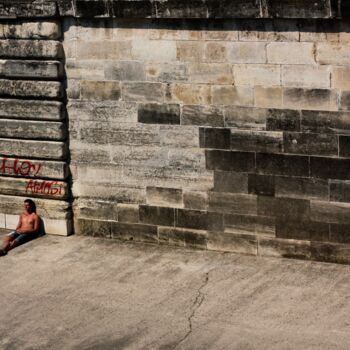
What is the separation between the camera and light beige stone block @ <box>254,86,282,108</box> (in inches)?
588

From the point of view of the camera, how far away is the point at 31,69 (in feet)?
54.6

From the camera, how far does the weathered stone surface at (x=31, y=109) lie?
16.7m

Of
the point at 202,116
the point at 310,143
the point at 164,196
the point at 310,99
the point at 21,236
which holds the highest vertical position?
the point at 310,99

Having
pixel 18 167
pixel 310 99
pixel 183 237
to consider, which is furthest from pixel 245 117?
pixel 18 167

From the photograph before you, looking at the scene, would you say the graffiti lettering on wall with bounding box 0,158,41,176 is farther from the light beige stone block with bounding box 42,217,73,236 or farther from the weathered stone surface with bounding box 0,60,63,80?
the weathered stone surface with bounding box 0,60,63,80

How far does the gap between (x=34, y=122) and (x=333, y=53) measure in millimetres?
5953

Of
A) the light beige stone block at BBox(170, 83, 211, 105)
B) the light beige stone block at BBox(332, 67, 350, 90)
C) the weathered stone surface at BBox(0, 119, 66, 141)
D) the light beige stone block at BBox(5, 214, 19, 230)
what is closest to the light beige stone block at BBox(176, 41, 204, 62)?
the light beige stone block at BBox(170, 83, 211, 105)

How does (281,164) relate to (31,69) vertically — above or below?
below

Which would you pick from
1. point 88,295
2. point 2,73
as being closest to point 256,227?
point 88,295

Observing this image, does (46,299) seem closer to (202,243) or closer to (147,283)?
(147,283)

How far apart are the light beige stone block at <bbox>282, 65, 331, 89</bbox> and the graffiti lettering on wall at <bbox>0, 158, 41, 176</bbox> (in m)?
5.33

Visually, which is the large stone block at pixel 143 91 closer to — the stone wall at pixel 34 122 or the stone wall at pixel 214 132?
the stone wall at pixel 214 132

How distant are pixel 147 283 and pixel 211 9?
475 cm

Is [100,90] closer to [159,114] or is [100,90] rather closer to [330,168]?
[159,114]
